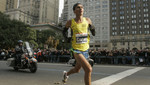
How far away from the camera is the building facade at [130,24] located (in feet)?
286

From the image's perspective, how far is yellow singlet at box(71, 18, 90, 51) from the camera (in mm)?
3527

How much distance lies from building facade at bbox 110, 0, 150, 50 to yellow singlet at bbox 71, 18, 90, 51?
87.0m

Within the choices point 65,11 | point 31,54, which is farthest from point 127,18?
point 31,54

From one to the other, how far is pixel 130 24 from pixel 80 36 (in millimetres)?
93213

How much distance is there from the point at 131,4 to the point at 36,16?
78.4 metres

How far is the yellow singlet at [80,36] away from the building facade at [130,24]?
87.0 meters

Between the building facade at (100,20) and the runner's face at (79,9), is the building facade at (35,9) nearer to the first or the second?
the building facade at (100,20)

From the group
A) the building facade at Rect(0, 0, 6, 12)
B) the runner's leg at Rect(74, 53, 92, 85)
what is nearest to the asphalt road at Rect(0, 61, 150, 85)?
the runner's leg at Rect(74, 53, 92, 85)

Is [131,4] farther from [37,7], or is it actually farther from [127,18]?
[37,7]

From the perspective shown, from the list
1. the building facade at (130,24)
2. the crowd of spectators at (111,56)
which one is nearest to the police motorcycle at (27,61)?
the crowd of spectators at (111,56)

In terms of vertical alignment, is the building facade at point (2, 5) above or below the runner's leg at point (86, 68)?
above

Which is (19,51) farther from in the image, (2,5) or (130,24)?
(2,5)

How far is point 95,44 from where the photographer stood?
97375mm

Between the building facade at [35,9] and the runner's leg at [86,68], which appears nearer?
the runner's leg at [86,68]
